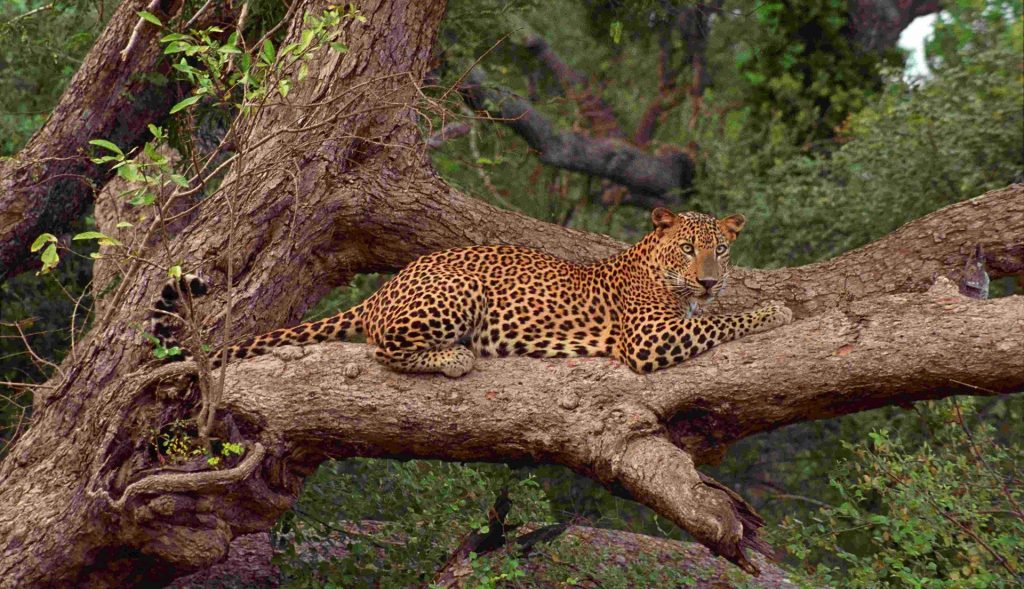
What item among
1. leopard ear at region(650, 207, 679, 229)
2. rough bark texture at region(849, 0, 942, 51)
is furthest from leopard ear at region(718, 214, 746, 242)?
rough bark texture at region(849, 0, 942, 51)

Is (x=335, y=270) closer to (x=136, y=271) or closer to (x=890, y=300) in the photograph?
(x=136, y=271)

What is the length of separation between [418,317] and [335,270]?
1.77 meters

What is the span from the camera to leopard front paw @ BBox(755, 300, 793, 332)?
7961 millimetres

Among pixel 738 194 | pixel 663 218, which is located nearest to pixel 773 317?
pixel 663 218

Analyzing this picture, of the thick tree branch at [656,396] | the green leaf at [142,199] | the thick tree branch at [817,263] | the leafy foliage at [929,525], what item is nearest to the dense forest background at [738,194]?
the leafy foliage at [929,525]

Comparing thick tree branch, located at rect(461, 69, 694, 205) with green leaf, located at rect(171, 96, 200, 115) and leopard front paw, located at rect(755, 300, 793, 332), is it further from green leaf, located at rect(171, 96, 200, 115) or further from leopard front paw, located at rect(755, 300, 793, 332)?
green leaf, located at rect(171, 96, 200, 115)

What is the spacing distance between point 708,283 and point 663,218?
0.59m

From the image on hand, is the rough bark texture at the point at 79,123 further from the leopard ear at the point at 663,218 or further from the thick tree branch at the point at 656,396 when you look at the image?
the leopard ear at the point at 663,218

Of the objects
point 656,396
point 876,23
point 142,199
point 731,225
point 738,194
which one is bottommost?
point 656,396

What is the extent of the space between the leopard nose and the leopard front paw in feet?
1.54

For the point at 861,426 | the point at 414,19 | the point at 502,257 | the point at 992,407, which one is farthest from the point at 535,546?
the point at 992,407

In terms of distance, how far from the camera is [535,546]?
9.66 m

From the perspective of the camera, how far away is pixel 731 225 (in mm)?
8836

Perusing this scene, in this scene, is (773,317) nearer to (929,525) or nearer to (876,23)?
(929,525)
